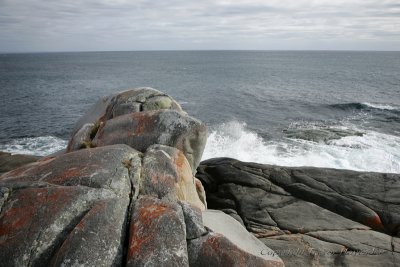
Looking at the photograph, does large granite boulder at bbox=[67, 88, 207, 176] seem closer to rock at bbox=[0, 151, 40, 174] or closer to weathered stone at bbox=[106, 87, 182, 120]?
weathered stone at bbox=[106, 87, 182, 120]

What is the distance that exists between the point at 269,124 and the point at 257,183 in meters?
26.0

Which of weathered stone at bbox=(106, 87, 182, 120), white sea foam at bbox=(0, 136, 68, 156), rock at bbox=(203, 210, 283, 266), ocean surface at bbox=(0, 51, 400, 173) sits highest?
weathered stone at bbox=(106, 87, 182, 120)

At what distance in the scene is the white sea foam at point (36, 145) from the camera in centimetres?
3116

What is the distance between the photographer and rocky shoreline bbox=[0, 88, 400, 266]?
6734mm

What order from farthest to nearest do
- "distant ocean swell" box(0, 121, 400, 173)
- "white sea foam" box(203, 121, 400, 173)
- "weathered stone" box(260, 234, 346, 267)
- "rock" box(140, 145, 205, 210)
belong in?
"distant ocean swell" box(0, 121, 400, 173), "white sea foam" box(203, 121, 400, 173), "weathered stone" box(260, 234, 346, 267), "rock" box(140, 145, 205, 210)

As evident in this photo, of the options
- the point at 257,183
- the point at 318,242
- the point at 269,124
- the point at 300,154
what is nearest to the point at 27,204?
the point at 318,242

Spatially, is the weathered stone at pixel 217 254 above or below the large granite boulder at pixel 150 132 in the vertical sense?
below

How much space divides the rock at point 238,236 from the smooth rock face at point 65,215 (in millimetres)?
2123

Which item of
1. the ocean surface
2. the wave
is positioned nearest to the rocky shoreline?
the ocean surface

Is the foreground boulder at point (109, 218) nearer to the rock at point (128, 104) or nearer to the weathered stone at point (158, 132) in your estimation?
the weathered stone at point (158, 132)

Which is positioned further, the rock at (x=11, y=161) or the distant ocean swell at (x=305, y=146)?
the distant ocean swell at (x=305, y=146)

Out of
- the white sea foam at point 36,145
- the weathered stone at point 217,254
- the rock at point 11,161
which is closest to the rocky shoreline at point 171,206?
the weathered stone at point 217,254

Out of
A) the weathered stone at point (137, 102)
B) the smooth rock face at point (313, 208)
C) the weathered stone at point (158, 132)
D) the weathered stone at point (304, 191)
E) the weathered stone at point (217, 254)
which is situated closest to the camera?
the weathered stone at point (217, 254)

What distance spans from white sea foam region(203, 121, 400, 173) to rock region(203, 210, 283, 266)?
60.2 ft
